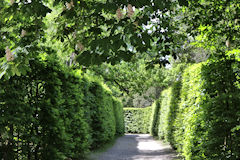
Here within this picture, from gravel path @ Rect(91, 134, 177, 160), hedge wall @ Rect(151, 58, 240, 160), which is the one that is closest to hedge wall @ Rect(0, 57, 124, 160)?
gravel path @ Rect(91, 134, 177, 160)

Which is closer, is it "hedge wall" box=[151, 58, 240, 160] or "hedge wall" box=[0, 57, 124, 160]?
"hedge wall" box=[151, 58, 240, 160]

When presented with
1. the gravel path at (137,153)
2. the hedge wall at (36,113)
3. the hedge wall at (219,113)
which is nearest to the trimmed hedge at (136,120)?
the gravel path at (137,153)

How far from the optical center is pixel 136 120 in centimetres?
2748

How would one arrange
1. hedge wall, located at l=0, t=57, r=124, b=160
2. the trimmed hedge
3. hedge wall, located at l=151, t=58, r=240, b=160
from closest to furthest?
1. hedge wall, located at l=151, t=58, r=240, b=160
2. hedge wall, located at l=0, t=57, r=124, b=160
3. the trimmed hedge

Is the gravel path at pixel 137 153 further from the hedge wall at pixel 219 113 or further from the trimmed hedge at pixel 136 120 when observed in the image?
the trimmed hedge at pixel 136 120

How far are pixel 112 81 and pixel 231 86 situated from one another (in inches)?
374

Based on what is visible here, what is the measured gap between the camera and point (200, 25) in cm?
605

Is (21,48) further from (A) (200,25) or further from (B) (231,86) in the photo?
(A) (200,25)

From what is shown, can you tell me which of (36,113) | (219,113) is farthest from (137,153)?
(219,113)

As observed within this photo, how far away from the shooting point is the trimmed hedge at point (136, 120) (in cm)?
2645

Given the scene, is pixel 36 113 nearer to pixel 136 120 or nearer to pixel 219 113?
pixel 219 113

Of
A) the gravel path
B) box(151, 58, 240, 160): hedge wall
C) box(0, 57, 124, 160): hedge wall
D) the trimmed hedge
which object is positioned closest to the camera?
box(151, 58, 240, 160): hedge wall

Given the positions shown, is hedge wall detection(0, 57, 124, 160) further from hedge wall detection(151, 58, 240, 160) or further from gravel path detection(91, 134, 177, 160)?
hedge wall detection(151, 58, 240, 160)

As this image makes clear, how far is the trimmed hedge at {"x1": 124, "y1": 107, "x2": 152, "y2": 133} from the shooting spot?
26.5 metres
